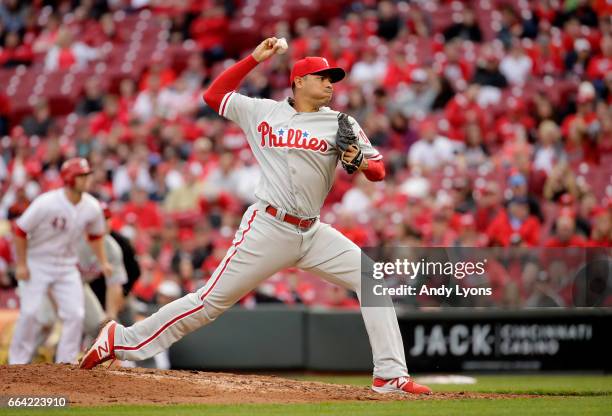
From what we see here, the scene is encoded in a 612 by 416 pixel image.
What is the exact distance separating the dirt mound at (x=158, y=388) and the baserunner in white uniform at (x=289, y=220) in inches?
9.5

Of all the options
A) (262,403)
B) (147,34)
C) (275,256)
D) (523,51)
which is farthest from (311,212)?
(147,34)

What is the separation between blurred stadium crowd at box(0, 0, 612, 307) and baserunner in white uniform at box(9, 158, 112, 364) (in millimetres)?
2357

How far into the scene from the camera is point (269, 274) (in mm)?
7266

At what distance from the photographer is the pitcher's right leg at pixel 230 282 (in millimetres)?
7133

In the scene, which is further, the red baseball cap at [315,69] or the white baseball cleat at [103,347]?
the white baseball cleat at [103,347]

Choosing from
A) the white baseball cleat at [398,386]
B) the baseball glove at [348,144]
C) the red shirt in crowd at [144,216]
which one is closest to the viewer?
the baseball glove at [348,144]

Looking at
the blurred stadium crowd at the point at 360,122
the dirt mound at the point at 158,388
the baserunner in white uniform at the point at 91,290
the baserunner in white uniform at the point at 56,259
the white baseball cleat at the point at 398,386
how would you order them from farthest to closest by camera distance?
the blurred stadium crowd at the point at 360,122, the baserunner in white uniform at the point at 91,290, the baserunner in white uniform at the point at 56,259, the white baseball cleat at the point at 398,386, the dirt mound at the point at 158,388

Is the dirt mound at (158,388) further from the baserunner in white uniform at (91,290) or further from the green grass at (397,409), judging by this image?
the baserunner in white uniform at (91,290)

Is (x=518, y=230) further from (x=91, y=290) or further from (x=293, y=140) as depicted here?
(x=293, y=140)

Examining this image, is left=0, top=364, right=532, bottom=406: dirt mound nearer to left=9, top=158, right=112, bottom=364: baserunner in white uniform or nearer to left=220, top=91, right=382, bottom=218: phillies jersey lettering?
left=220, top=91, right=382, bottom=218: phillies jersey lettering

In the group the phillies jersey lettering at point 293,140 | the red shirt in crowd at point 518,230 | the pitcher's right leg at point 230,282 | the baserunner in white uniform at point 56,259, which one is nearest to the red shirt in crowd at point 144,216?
the red shirt in crowd at point 518,230

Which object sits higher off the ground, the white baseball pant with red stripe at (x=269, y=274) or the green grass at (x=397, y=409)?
the white baseball pant with red stripe at (x=269, y=274)

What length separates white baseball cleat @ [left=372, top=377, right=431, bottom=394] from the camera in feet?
23.5

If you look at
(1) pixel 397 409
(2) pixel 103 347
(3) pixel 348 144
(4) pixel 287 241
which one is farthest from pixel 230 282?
(1) pixel 397 409
